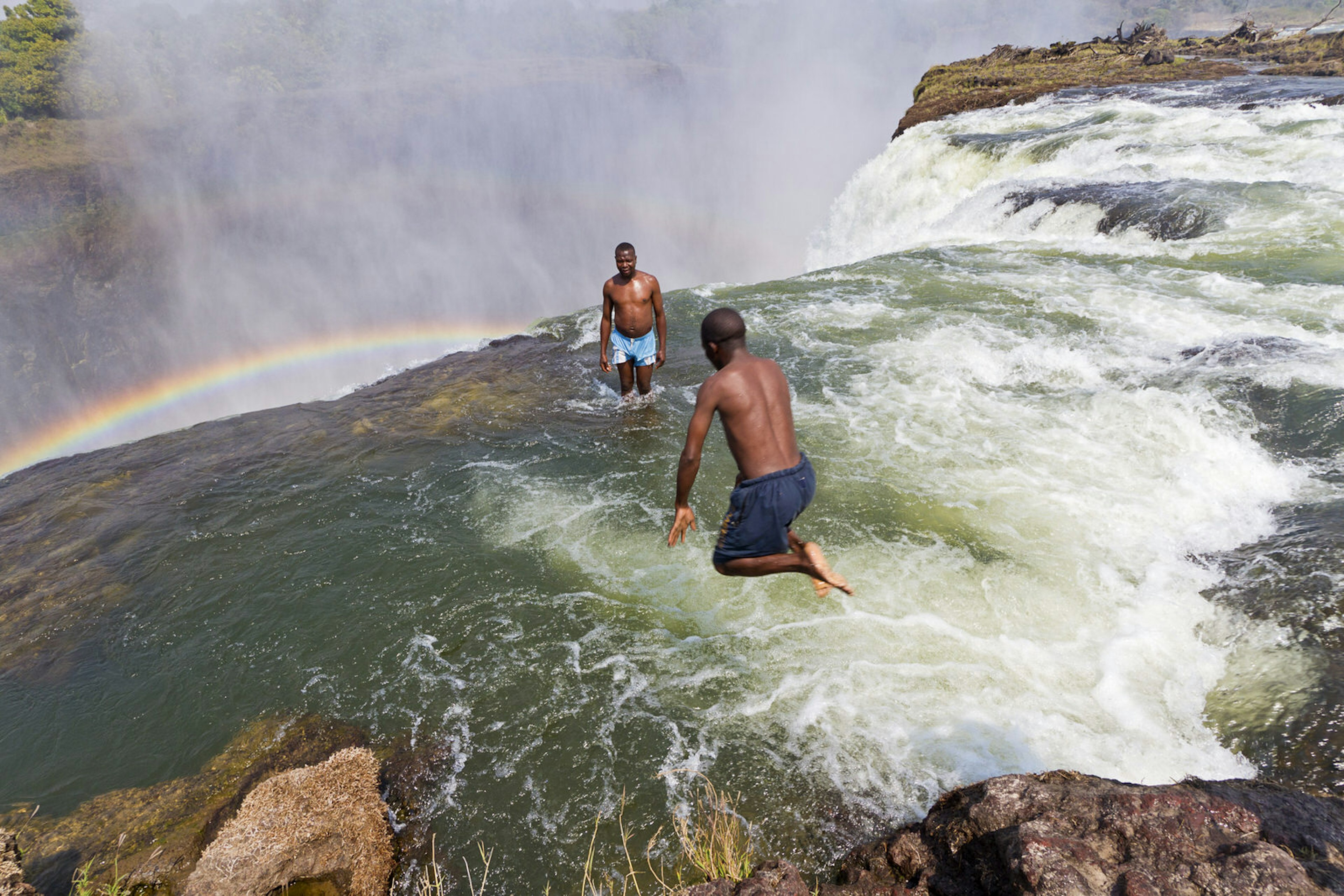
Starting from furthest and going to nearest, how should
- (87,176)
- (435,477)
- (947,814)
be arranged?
(87,176), (435,477), (947,814)

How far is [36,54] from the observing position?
3559 cm

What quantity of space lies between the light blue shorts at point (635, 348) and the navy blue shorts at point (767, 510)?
457 centimetres

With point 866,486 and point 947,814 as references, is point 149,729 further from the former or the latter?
point 866,486

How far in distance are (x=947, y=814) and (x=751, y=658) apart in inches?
70.3

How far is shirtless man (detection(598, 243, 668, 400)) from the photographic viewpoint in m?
6.89

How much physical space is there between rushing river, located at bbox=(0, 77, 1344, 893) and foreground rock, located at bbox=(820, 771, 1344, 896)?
2.52 feet

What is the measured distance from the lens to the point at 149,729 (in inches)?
149

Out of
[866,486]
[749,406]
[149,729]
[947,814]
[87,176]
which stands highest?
[87,176]

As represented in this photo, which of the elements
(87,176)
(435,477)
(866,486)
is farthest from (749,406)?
(87,176)

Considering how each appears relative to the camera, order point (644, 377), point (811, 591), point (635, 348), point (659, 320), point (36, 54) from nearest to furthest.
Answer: point (811, 591) → point (659, 320) → point (635, 348) → point (644, 377) → point (36, 54)

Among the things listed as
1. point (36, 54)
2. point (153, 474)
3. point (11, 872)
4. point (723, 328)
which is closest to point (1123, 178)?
point (723, 328)

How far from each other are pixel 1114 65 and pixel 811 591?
34.2 metres

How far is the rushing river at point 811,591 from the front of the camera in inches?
125

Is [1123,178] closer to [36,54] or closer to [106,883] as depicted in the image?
[106,883]
